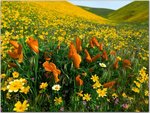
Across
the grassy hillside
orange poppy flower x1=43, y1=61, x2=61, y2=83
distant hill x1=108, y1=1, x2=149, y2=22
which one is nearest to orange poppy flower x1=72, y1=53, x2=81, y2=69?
orange poppy flower x1=43, y1=61, x2=61, y2=83

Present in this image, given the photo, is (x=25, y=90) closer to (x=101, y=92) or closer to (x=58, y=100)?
(x=58, y=100)

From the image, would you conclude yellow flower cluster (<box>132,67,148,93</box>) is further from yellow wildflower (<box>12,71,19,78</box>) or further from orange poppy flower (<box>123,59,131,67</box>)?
yellow wildflower (<box>12,71,19,78</box>)

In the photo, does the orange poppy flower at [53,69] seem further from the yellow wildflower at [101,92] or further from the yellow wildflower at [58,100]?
the yellow wildflower at [101,92]

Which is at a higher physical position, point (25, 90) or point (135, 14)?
point (25, 90)

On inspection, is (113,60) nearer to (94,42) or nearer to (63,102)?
(94,42)

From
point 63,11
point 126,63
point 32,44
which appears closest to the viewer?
point 32,44

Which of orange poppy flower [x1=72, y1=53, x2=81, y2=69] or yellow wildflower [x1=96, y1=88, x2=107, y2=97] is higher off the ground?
orange poppy flower [x1=72, y1=53, x2=81, y2=69]

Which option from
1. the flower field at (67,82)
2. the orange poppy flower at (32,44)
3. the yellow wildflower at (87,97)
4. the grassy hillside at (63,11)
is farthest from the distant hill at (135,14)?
the yellow wildflower at (87,97)

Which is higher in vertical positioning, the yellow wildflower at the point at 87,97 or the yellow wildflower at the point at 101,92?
the yellow wildflower at the point at 101,92

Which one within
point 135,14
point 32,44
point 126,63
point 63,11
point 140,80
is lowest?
point 135,14

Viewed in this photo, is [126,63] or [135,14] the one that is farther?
[135,14]

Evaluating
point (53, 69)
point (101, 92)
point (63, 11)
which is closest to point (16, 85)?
point (53, 69)

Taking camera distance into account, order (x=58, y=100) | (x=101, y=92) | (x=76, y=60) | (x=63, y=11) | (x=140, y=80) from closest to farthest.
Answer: (x=58, y=100)
(x=101, y=92)
(x=76, y=60)
(x=140, y=80)
(x=63, y=11)

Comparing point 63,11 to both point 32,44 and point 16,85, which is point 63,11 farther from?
point 16,85
